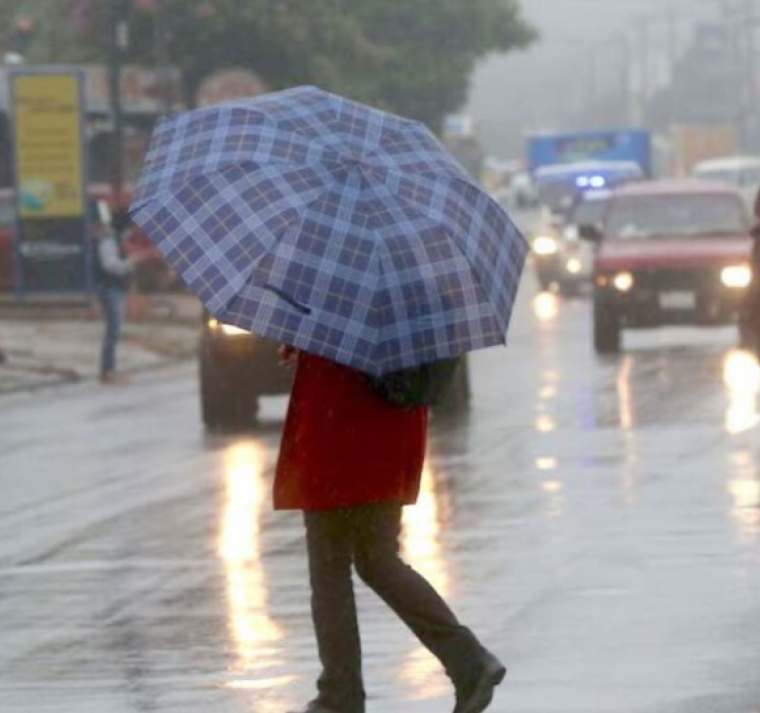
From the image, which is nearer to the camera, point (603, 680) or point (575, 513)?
point (603, 680)

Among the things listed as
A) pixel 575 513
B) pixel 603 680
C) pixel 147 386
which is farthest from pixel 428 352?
pixel 147 386

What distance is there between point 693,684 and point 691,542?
378 centimetres

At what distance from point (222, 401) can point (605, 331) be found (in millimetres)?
8460

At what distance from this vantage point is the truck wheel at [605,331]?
29125 millimetres

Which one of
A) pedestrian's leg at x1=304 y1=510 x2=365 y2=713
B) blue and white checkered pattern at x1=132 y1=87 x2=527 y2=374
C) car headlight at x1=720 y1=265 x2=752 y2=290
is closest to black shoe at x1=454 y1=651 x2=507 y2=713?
pedestrian's leg at x1=304 y1=510 x2=365 y2=713

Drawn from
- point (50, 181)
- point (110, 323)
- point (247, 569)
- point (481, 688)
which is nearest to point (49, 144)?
point (50, 181)

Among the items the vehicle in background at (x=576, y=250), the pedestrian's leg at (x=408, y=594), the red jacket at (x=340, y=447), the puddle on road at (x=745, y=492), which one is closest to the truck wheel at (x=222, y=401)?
the puddle on road at (x=745, y=492)

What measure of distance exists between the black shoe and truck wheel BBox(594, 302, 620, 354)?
20.4 meters

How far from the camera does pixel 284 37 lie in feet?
178

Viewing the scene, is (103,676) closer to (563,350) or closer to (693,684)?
(693,684)

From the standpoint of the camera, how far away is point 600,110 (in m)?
171

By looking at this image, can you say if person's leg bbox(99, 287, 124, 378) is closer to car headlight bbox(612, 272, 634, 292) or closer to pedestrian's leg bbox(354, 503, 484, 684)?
car headlight bbox(612, 272, 634, 292)

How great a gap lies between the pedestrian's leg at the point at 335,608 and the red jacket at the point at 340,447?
0.07 meters

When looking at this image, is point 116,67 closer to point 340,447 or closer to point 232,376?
point 232,376
